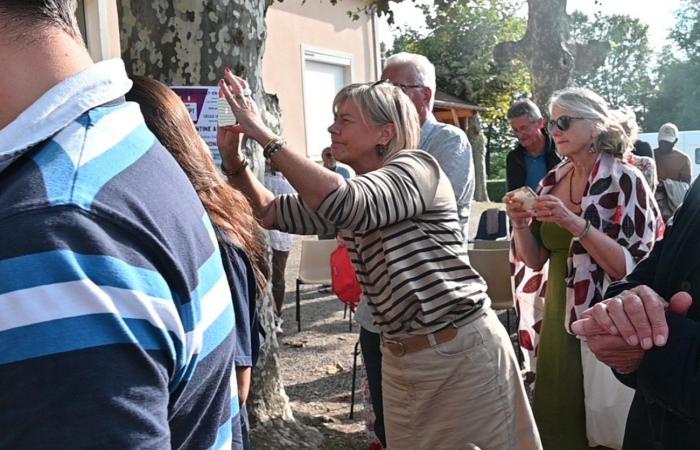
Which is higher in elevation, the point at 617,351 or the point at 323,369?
the point at 617,351

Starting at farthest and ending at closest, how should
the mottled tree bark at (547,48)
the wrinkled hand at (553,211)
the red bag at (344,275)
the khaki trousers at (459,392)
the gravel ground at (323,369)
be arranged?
the mottled tree bark at (547,48) → the gravel ground at (323,369) → the red bag at (344,275) → the wrinkled hand at (553,211) → the khaki trousers at (459,392)

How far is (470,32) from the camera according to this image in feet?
127

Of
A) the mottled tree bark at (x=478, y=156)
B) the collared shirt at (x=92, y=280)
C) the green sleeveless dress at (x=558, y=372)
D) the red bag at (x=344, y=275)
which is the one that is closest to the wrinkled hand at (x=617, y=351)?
the collared shirt at (x=92, y=280)

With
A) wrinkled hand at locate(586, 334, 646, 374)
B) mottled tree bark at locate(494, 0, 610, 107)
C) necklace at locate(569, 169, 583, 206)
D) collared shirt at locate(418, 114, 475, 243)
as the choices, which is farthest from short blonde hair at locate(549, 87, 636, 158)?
mottled tree bark at locate(494, 0, 610, 107)

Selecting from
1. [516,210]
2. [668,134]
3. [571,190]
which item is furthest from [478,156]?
[516,210]

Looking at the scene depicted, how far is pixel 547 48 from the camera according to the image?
11898mm

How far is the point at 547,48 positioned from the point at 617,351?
1109cm

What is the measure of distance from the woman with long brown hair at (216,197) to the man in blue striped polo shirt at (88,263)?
2.68 feet

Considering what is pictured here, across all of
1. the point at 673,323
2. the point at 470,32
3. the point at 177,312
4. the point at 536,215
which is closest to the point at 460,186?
the point at 536,215

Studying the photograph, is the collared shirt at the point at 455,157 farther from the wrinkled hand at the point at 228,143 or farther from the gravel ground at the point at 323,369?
the gravel ground at the point at 323,369

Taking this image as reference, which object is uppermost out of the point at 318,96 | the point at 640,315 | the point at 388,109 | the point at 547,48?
the point at 547,48

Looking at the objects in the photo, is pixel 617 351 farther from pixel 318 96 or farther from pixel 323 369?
pixel 318 96

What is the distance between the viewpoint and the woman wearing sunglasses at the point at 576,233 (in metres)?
3.36

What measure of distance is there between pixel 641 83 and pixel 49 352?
256 ft
